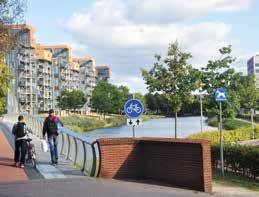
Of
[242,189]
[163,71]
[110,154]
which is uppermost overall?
[163,71]

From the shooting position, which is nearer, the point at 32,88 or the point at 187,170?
the point at 187,170

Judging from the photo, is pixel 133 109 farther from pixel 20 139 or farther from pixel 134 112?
pixel 20 139

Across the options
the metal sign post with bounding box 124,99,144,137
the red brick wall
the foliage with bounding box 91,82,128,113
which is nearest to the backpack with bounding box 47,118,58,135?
the metal sign post with bounding box 124,99,144,137

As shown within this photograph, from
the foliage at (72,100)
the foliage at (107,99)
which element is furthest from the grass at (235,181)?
the foliage at (107,99)

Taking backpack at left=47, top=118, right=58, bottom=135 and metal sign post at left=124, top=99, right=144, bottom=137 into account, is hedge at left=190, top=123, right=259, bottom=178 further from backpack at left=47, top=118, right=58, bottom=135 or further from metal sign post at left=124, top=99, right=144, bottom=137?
backpack at left=47, top=118, right=58, bottom=135

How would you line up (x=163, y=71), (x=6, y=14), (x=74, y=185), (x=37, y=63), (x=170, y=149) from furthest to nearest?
(x=37, y=63), (x=163, y=71), (x=6, y=14), (x=170, y=149), (x=74, y=185)

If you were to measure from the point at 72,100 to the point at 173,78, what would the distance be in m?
112

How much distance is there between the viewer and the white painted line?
47.4ft

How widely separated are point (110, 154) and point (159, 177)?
4.53 ft

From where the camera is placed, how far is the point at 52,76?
173125mm

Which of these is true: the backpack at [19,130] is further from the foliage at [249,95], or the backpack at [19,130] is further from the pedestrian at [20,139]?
the foliage at [249,95]

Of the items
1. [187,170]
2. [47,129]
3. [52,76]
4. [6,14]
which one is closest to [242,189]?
[187,170]

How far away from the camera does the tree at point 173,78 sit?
103ft

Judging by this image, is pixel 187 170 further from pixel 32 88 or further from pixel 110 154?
pixel 32 88
